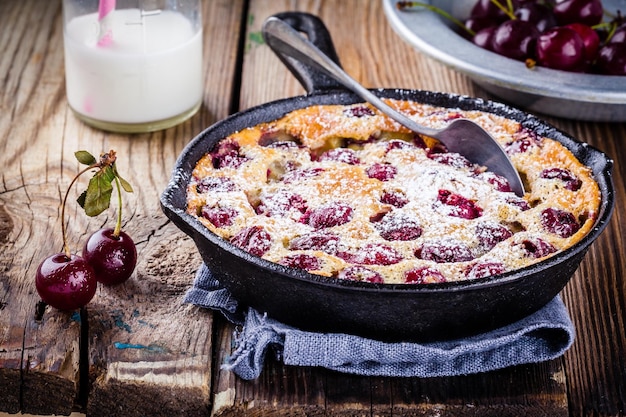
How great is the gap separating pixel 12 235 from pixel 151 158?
1.39 feet

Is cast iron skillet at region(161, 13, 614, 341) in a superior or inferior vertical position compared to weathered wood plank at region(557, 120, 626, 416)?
superior

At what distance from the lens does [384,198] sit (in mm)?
1782

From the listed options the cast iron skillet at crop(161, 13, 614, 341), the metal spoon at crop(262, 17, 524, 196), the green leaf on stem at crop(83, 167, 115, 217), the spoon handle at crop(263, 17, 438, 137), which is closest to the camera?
the cast iron skillet at crop(161, 13, 614, 341)

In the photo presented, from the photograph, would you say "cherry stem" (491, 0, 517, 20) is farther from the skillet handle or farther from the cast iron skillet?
the cast iron skillet

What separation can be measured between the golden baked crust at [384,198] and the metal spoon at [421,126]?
0.08 feet

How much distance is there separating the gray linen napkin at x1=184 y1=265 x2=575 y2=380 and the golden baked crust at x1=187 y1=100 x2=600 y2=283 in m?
0.11

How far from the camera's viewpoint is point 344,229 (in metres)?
1.67

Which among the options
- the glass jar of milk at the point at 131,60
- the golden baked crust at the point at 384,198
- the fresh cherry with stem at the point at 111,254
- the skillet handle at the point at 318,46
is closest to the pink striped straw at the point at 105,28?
the glass jar of milk at the point at 131,60

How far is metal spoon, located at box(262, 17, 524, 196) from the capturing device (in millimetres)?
1853

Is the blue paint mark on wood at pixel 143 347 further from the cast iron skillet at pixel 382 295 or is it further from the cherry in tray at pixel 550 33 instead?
the cherry in tray at pixel 550 33

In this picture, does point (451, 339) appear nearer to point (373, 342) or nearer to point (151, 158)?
point (373, 342)

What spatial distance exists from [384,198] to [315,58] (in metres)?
0.47

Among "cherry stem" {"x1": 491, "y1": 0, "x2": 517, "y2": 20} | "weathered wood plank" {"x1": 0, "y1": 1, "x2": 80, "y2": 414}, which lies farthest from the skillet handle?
"weathered wood plank" {"x1": 0, "y1": 1, "x2": 80, "y2": 414}

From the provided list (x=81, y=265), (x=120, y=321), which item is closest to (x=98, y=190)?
(x=81, y=265)
